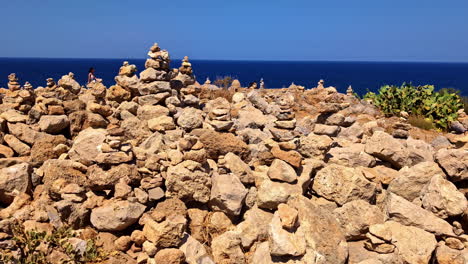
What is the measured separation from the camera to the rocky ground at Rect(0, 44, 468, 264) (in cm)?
767

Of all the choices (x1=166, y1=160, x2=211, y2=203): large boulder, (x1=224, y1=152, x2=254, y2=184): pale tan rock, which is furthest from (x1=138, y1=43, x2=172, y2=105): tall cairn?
(x1=166, y1=160, x2=211, y2=203): large boulder

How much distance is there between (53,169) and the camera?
28.6 ft

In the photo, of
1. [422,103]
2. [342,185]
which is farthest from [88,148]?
[422,103]

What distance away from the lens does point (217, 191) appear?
27.7 ft

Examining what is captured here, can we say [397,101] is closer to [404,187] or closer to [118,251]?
[404,187]

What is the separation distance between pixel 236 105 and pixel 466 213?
7.96 meters

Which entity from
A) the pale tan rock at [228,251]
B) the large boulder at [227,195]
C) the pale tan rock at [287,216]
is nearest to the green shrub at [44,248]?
the pale tan rock at [228,251]

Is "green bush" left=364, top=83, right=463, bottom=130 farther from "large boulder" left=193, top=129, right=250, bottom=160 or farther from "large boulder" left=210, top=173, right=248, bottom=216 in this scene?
"large boulder" left=210, top=173, right=248, bottom=216

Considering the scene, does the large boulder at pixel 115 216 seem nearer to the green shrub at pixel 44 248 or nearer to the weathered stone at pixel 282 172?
the green shrub at pixel 44 248

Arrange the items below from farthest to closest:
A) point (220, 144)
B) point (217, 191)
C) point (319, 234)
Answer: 1. point (220, 144)
2. point (217, 191)
3. point (319, 234)

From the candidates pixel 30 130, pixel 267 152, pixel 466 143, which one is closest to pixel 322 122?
pixel 267 152

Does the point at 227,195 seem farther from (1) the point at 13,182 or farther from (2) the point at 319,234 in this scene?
(1) the point at 13,182

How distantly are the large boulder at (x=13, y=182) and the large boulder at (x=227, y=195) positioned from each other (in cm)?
391

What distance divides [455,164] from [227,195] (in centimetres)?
532
